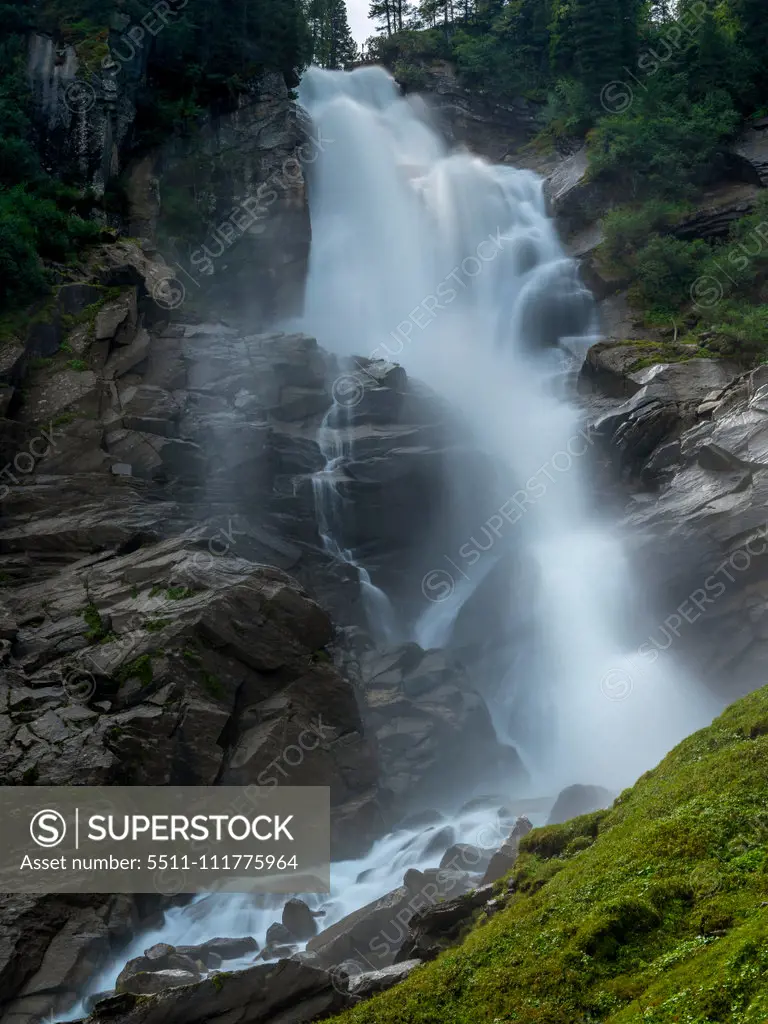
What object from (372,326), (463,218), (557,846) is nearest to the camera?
(557,846)

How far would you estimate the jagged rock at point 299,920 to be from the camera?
14.2 m

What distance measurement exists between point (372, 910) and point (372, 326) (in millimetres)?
25832

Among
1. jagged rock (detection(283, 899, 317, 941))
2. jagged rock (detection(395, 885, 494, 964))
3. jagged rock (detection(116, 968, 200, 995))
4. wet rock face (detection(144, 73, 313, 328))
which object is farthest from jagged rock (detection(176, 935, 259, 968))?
wet rock face (detection(144, 73, 313, 328))

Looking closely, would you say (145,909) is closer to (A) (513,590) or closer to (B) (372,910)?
(B) (372,910)

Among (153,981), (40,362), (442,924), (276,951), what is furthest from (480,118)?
(153,981)

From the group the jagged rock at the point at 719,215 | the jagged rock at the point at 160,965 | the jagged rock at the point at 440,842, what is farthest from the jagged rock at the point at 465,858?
the jagged rock at the point at 719,215

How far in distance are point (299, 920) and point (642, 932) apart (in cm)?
883

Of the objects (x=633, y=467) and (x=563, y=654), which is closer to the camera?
(x=563, y=654)

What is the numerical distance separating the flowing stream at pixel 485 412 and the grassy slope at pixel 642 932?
7601mm

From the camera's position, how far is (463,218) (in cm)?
3881

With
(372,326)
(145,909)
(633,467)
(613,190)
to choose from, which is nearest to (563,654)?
(633,467)

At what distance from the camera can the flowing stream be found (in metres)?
19.8

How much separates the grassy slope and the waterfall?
1058 centimetres

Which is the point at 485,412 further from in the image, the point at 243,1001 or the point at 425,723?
the point at 243,1001
